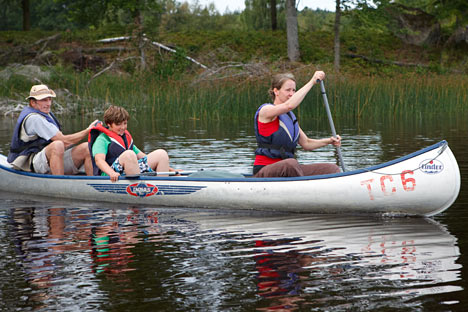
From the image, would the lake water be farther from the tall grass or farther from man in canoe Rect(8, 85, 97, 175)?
the tall grass

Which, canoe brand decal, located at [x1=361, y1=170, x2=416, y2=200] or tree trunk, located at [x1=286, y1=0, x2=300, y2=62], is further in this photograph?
tree trunk, located at [x1=286, y1=0, x2=300, y2=62]

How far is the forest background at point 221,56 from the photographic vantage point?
625 inches

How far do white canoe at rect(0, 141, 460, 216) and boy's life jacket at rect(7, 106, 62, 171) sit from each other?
480mm

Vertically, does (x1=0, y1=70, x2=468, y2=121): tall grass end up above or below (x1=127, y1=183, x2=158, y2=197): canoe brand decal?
above

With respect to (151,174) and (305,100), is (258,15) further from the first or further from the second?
(151,174)

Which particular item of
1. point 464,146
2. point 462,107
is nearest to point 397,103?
point 462,107

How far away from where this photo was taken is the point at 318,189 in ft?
19.9

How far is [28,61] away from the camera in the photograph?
82.2 ft

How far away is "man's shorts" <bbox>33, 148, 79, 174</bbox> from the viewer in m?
7.53

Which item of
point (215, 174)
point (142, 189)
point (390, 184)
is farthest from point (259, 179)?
point (142, 189)

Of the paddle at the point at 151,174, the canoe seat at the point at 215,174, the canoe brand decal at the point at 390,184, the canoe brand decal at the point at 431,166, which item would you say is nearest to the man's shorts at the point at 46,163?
the paddle at the point at 151,174

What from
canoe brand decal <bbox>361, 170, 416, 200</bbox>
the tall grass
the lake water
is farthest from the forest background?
canoe brand decal <bbox>361, 170, 416, 200</bbox>

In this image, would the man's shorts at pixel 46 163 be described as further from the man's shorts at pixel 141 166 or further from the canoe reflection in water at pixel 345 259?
the canoe reflection in water at pixel 345 259

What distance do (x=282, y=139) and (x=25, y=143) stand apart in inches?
115
